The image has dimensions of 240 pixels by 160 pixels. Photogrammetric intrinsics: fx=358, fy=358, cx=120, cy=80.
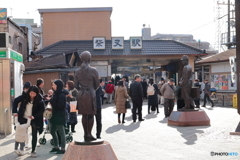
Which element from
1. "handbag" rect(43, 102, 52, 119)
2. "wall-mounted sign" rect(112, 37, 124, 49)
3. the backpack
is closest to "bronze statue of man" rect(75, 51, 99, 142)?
"handbag" rect(43, 102, 52, 119)

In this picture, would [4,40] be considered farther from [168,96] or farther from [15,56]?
[168,96]

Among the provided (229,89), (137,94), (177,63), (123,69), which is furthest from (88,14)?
(137,94)

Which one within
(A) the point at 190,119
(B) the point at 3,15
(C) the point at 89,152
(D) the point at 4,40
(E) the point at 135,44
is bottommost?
(A) the point at 190,119

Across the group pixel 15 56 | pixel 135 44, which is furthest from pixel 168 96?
pixel 135 44

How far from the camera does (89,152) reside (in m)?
6.21

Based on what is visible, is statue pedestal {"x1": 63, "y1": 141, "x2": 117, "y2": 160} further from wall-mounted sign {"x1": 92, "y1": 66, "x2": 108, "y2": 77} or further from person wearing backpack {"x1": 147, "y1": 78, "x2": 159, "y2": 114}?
wall-mounted sign {"x1": 92, "y1": 66, "x2": 108, "y2": 77}

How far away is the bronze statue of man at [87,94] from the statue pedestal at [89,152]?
311 millimetres

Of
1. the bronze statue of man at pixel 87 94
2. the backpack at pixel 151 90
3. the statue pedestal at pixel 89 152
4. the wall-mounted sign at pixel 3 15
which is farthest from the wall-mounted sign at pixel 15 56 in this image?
the wall-mounted sign at pixel 3 15

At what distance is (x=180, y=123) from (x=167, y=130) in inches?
33.6

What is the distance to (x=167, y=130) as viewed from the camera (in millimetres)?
11422

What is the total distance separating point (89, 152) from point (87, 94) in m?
1.05

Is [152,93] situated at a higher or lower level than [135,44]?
lower

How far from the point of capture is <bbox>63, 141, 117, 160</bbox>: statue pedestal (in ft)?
20.3

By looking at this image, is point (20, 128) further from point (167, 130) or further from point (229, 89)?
point (229, 89)
